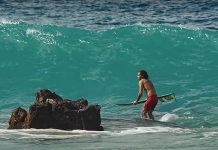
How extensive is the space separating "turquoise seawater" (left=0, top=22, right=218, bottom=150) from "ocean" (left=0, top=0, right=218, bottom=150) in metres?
0.02

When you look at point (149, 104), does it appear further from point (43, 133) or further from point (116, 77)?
point (116, 77)

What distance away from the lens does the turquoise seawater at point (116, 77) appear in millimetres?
12547

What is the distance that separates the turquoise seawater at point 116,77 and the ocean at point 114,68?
2 cm

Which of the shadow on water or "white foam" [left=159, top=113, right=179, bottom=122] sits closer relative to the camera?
the shadow on water

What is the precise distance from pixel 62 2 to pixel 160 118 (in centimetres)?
2723

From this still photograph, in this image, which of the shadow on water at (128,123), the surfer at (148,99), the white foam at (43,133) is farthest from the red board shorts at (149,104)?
the white foam at (43,133)

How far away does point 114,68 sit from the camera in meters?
26.6

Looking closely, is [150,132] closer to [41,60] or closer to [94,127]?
[94,127]

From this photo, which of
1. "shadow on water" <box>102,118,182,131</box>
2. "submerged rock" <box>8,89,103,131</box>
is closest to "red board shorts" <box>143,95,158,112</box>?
"shadow on water" <box>102,118,182,131</box>

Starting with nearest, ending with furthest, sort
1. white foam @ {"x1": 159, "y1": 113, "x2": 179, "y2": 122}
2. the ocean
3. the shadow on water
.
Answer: the ocean → the shadow on water → white foam @ {"x1": 159, "y1": 113, "x2": 179, "y2": 122}

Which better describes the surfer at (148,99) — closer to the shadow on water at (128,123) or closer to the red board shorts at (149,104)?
the red board shorts at (149,104)

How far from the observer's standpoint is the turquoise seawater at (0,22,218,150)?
12547 millimetres

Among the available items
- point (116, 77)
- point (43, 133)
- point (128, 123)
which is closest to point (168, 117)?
point (128, 123)

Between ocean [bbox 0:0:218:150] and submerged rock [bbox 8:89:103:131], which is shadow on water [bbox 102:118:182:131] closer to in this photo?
ocean [bbox 0:0:218:150]
